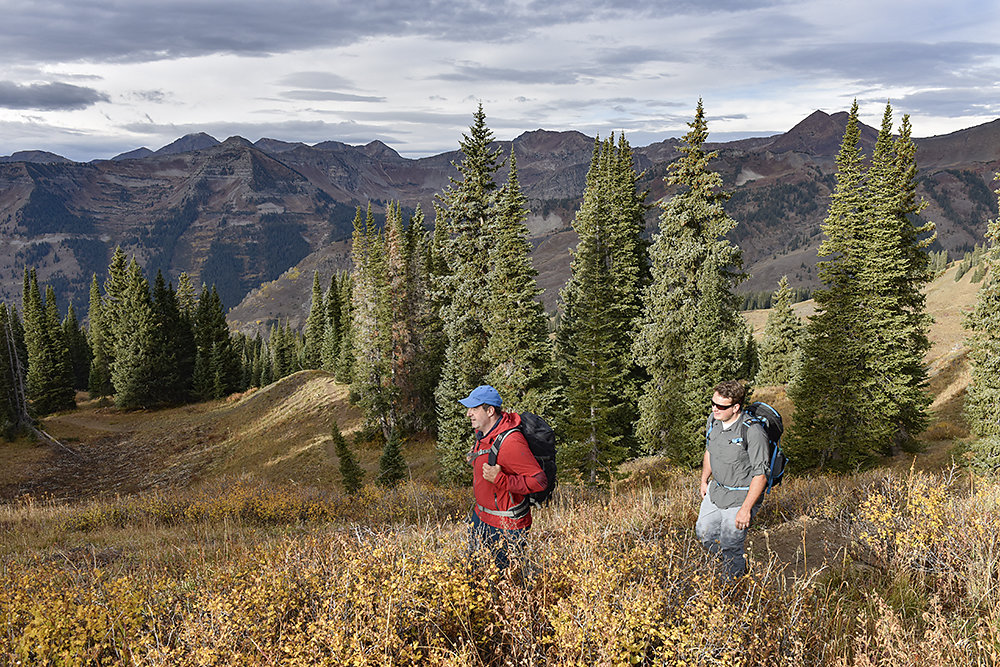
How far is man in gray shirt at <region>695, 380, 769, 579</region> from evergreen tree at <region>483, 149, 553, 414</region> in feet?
58.7

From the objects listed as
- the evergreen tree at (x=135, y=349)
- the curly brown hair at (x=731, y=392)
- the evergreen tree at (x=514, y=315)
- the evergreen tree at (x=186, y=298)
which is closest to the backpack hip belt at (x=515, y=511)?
the curly brown hair at (x=731, y=392)

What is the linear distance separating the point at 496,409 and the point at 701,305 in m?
21.8

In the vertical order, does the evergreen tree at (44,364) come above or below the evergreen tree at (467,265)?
below

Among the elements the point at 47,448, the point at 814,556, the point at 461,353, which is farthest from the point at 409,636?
the point at 47,448

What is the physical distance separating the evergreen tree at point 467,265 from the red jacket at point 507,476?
20.0 meters

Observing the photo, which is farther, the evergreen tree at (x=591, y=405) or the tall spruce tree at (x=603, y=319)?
the tall spruce tree at (x=603, y=319)

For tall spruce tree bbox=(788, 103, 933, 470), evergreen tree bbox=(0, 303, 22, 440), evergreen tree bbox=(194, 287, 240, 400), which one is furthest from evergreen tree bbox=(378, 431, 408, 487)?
evergreen tree bbox=(194, 287, 240, 400)

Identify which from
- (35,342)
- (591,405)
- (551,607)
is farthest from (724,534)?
(35,342)

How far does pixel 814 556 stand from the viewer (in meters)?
6.04

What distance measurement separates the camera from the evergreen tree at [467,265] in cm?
2634

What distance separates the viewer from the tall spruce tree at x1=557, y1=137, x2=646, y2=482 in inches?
979

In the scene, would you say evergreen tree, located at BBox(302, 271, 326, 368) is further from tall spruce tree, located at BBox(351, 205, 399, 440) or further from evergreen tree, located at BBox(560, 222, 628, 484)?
evergreen tree, located at BBox(560, 222, 628, 484)

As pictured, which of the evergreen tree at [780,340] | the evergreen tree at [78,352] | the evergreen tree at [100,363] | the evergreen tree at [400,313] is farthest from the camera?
the evergreen tree at [78,352]

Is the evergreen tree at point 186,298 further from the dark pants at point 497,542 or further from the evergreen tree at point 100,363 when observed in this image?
the dark pants at point 497,542
